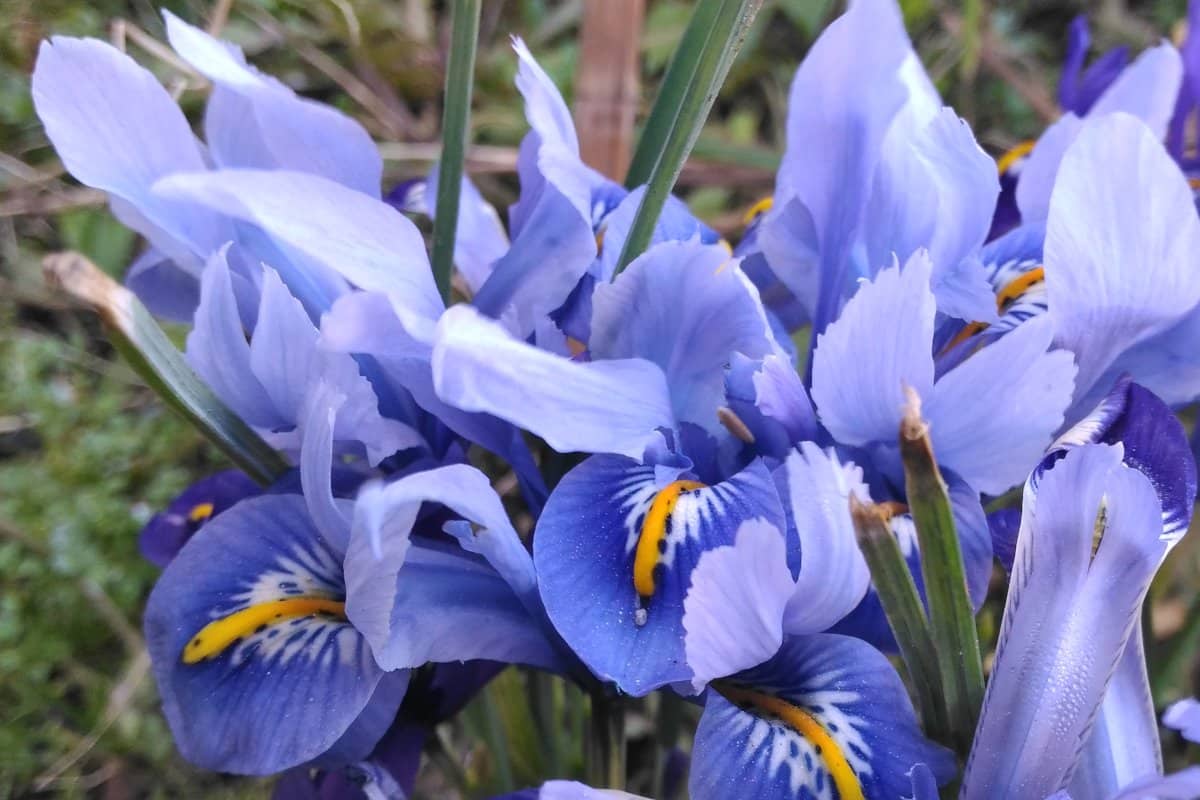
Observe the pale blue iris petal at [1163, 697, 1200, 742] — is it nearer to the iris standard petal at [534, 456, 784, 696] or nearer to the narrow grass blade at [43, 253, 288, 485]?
the iris standard petal at [534, 456, 784, 696]

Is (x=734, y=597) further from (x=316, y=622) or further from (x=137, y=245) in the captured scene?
(x=137, y=245)

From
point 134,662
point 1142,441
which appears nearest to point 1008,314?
point 1142,441

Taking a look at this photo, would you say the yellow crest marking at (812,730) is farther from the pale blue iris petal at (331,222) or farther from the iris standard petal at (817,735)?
the pale blue iris petal at (331,222)

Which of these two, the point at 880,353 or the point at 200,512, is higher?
the point at 880,353

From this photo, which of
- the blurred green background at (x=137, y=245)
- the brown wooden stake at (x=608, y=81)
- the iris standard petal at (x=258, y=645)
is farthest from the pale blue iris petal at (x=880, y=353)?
the brown wooden stake at (x=608, y=81)

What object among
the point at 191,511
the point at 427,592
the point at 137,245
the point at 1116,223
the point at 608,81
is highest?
the point at 1116,223

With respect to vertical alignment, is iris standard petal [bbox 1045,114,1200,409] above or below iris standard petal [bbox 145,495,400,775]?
above

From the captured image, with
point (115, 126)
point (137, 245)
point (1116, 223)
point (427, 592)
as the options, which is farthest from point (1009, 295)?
point (137, 245)

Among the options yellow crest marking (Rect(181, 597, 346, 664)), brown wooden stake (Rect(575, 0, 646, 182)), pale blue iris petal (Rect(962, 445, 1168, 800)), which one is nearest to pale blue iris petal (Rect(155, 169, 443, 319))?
yellow crest marking (Rect(181, 597, 346, 664))
